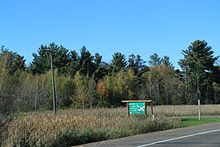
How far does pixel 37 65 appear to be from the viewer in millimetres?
96750

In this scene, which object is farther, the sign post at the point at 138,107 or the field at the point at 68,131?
the sign post at the point at 138,107

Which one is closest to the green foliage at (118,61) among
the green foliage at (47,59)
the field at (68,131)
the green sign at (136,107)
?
the green foliage at (47,59)

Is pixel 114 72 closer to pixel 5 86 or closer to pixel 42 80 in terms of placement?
pixel 42 80

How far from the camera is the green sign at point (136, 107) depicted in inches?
1238

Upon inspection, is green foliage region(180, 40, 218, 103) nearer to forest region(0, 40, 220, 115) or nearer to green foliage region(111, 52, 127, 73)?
forest region(0, 40, 220, 115)

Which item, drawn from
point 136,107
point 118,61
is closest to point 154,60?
point 118,61

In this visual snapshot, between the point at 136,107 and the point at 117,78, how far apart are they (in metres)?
66.4

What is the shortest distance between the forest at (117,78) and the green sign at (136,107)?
144ft

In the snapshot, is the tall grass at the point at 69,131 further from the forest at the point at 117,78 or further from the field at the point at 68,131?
the forest at the point at 117,78

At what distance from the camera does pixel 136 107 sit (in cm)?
3166

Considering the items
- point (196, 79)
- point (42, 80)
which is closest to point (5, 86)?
point (42, 80)

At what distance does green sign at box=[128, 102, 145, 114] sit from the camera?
31.4 m

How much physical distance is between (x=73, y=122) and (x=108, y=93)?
224ft

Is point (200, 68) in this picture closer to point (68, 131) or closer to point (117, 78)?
point (117, 78)
